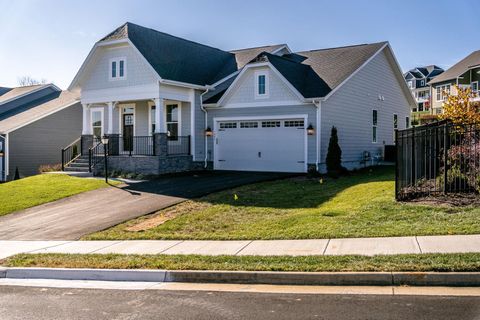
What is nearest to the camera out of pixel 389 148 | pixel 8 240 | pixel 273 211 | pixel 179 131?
pixel 8 240

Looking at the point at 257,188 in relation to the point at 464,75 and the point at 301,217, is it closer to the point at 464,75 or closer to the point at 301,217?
the point at 301,217

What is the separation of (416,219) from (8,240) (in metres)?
9.41

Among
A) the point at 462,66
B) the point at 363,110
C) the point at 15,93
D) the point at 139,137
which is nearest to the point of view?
the point at 139,137

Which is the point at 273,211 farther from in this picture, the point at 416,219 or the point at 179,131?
the point at 179,131

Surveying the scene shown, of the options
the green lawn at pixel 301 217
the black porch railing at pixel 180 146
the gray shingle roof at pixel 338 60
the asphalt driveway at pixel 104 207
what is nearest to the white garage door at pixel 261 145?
the black porch railing at pixel 180 146

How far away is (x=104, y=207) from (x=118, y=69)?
10721 millimetres

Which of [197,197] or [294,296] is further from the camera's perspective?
[197,197]

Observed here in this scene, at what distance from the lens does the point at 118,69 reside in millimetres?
24156

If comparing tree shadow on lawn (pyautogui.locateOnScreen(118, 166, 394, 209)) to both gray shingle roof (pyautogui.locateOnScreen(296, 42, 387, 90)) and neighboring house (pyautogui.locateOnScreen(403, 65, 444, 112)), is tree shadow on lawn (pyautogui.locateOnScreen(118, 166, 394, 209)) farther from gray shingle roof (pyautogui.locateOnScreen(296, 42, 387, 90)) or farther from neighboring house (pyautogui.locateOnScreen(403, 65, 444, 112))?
neighboring house (pyautogui.locateOnScreen(403, 65, 444, 112))

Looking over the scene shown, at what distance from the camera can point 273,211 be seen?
42.8ft

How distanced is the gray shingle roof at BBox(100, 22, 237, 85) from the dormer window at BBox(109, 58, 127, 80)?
42.8 inches

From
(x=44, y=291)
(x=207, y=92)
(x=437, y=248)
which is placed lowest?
(x=44, y=291)

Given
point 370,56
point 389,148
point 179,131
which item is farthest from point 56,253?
point 389,148

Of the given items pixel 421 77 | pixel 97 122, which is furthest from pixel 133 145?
pixel 421 77
